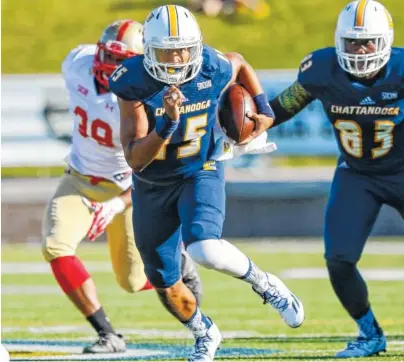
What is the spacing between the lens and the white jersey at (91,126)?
18.5 feet

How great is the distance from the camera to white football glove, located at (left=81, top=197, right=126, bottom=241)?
568 centimetres

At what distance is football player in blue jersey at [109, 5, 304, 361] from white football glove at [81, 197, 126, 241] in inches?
31.5

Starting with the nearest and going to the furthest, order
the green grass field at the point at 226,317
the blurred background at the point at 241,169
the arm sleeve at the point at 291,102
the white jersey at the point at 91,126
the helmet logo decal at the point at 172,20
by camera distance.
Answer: the helmet logo decal at the point at 172,20 < the arm sleeve at the point at 291,102 < the green grass field at the point at 226,317 < the white jersey at the point at 91,126 < the blurred background at the point at 241,169

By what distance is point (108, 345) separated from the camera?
18.1 feet

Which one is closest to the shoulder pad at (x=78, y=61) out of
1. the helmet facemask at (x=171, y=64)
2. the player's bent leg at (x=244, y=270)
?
the helmet facemask at (x=171, y=64)

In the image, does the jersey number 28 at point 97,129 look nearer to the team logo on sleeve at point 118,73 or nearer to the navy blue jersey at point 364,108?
the team logo on sleeve at point 118,73

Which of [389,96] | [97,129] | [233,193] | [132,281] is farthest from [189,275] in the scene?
[233,193]

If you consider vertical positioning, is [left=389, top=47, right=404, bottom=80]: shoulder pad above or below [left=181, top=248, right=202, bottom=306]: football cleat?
above

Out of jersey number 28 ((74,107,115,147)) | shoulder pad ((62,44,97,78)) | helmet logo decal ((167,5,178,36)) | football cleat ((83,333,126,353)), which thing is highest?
helmet logo decal ((167,5,178,36))

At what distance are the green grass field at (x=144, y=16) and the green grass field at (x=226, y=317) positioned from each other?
7.51m

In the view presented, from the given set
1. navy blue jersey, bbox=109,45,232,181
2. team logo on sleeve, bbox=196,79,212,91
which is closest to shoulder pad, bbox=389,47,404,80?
navy blue jersey, bbox=109,45,232,181

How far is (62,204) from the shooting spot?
18.7 feet

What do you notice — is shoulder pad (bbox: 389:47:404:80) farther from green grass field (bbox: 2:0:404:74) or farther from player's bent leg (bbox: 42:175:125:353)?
green grass field (bbox: 2:0:404:74)

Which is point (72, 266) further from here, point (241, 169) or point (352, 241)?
point (241, 169)
